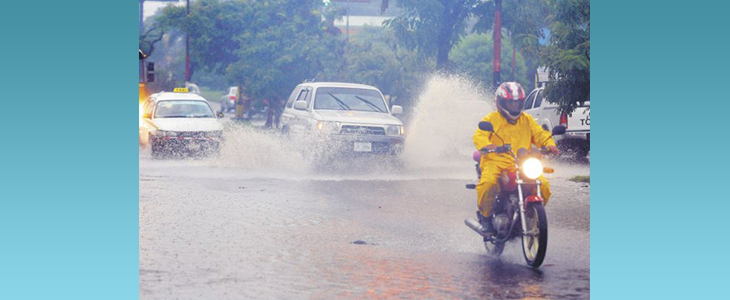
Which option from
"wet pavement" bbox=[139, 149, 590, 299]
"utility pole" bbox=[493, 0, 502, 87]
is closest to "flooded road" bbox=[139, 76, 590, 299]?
"wet pavement" bbox=[139, 149, 590, 299]

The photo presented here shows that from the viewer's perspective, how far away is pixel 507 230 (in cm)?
785

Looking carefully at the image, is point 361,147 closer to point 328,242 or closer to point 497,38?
point 497,38

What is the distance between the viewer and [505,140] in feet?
25.7

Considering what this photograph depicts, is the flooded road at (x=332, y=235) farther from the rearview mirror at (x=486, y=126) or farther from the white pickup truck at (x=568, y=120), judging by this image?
the rearview mirror at (x=486, y=126)

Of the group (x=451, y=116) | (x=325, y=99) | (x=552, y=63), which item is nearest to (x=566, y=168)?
(x=552, y=63)

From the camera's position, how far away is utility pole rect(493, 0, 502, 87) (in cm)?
1009

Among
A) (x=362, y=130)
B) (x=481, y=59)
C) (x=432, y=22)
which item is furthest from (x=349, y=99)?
(x=432, y=22)

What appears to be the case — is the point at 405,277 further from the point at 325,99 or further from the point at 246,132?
the point at 325,99

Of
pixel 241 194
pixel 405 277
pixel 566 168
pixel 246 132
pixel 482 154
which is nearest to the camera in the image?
pixel 405 277

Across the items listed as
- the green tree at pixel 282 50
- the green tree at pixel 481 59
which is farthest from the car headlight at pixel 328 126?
the green tree at pixel 481 59

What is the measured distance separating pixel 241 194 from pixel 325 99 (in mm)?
3517

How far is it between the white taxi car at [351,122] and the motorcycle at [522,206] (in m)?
6.94

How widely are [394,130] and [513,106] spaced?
308 inches

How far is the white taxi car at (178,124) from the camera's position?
381 inches
